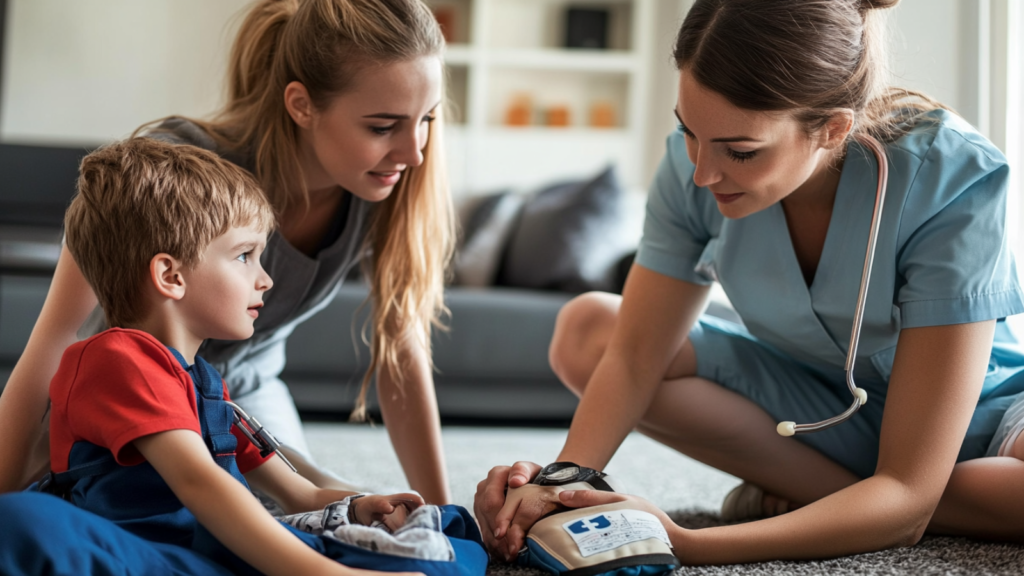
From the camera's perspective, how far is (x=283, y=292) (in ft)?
4.36

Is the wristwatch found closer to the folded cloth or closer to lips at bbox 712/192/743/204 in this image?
the folded cloth

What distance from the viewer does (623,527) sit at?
90 cm

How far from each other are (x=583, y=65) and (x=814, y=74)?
3.28 metres

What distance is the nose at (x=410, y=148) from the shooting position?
Result: 121 cm

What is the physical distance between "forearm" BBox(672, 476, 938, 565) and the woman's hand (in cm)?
16

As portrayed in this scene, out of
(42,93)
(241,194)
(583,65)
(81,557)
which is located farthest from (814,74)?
(42,93)

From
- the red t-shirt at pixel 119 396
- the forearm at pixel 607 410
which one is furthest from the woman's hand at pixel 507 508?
the red t-shirt at pixel 119 396

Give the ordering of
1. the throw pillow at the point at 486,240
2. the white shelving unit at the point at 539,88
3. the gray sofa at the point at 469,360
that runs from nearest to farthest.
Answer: the gray sofa at the point at 469,360, the throw pillow at the point at 486,240, the white shelving unit at the point at 539,88

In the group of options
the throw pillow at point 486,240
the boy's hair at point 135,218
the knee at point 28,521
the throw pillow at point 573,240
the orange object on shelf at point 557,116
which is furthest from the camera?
the orange object on shelf at point 557,116

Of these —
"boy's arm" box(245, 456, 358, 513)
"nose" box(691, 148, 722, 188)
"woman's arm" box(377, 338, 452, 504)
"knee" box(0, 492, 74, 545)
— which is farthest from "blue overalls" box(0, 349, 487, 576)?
"nose" box(691, 148, 722, 188)

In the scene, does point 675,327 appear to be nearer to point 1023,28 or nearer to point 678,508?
point 678,508

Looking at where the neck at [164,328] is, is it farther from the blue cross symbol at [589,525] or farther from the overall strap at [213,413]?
the blue cross symbol at [589,525]

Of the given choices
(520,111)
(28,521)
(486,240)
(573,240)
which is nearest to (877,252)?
(28,521)

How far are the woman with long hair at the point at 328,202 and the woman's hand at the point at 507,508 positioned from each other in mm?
286
